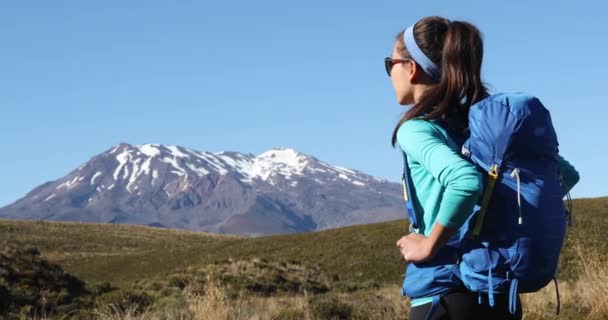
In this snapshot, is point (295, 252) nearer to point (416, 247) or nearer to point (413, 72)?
point (413, 72)

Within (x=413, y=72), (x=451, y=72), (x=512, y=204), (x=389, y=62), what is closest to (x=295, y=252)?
(x=389, y=62)

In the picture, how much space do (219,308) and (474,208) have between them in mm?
A: 4576

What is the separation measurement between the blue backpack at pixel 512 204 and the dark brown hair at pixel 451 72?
0.60 ft

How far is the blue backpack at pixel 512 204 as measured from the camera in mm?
2928

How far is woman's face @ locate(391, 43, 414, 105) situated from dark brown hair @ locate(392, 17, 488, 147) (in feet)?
0.34

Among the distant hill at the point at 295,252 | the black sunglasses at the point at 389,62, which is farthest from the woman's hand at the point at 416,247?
the distant hill at the point at 295,252

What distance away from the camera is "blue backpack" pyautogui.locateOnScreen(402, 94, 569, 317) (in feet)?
9.61

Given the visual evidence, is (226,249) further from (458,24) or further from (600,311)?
(458,24)

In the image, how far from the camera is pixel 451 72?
3213 mm

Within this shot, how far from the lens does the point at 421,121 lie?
3.13 m

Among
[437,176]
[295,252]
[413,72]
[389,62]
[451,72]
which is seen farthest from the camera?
[295,252]

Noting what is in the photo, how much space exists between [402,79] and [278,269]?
28.3 metres

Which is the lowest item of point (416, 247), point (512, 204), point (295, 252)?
point (295, 252)

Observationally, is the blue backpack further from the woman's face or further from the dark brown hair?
the woman's face
